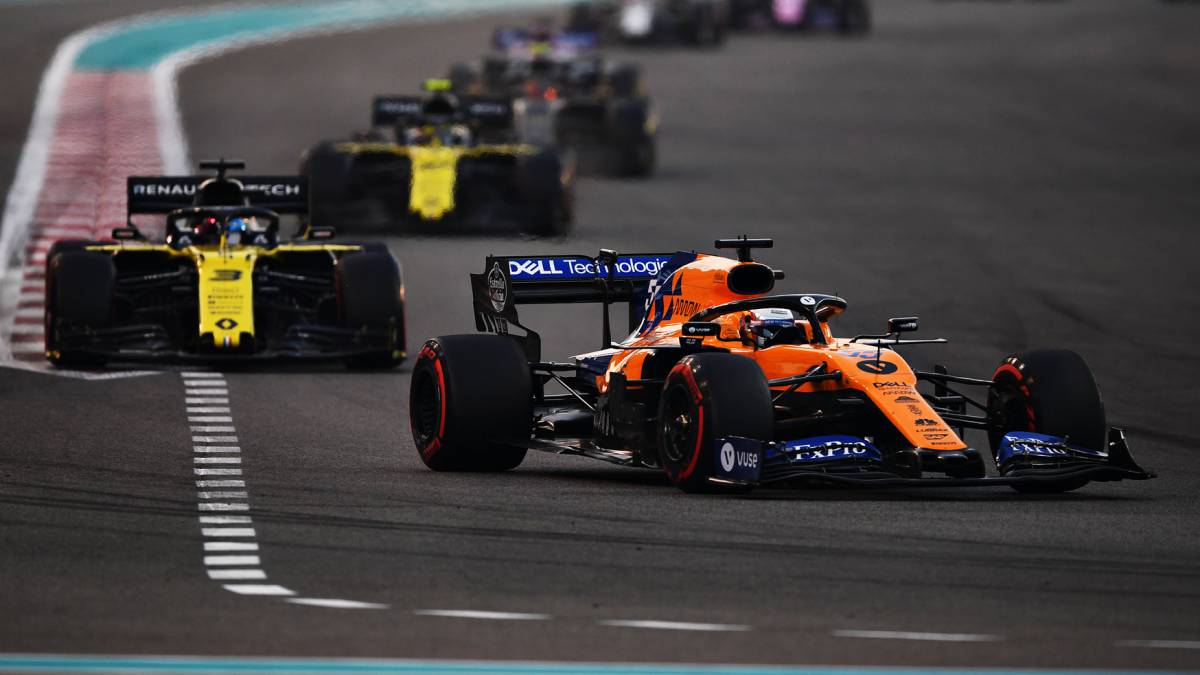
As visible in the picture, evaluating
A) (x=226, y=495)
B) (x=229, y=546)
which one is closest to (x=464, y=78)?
(x=226, y=495)

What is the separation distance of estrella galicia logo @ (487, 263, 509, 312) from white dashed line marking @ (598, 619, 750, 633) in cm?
665

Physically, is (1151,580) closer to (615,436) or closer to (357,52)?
(615,436)

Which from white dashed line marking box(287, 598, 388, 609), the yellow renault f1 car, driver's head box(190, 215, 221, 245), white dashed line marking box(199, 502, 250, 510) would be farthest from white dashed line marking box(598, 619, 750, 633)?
driver's head box(190, 215, 221, 245)

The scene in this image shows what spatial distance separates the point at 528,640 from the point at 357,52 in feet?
162

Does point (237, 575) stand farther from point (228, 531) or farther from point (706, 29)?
point (706, 29)

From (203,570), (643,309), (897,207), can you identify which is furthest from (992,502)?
(897,207)

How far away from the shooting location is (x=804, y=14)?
214 ft

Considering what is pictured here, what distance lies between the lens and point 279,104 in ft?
160

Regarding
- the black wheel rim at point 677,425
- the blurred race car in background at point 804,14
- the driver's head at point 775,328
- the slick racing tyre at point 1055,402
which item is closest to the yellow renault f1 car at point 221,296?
the driver's head at point 775,328

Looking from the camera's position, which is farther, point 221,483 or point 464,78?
point 464,78

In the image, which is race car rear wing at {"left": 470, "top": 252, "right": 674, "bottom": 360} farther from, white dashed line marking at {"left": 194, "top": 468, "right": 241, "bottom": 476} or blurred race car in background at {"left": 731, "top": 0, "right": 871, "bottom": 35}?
blurred race car in background at {"left": 731, "top": 0, "right": 871, "bottom": 35}

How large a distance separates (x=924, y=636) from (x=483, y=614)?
199 centimetres

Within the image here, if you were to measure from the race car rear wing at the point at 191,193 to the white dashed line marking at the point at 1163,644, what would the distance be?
593 inches

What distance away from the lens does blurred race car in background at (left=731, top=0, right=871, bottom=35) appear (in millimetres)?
65375
